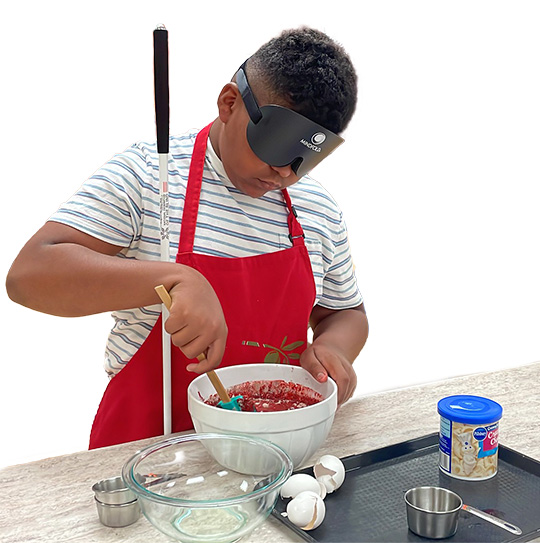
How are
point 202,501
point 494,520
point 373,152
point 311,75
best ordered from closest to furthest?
point 202,501 → point 494,520 → point 311,75 → point 373,152

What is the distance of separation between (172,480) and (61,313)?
14.0 inches

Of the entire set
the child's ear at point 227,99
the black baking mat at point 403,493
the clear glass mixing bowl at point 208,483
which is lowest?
the black baking mat at point 403,493

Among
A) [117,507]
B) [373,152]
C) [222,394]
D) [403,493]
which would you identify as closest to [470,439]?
[403,493]

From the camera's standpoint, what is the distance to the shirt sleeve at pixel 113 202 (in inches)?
50.3

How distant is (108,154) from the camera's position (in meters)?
2.25

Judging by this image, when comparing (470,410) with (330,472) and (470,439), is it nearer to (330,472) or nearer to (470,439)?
(470,439)

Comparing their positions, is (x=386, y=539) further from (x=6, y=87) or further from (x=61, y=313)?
(x=6, y=87)

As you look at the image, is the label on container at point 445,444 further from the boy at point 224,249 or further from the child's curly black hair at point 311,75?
the child's curly black hair at point 311,75

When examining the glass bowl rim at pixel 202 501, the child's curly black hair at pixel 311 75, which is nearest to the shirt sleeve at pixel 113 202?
the child's curly black hair at pixel 311 75

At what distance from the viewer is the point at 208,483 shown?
3.52ft

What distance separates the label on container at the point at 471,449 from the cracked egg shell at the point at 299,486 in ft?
0.75

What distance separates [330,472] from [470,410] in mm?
244

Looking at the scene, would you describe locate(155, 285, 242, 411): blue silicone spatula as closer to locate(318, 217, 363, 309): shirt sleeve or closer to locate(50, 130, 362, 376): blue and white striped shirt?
locate(50, 130, 362, 376): blue and white striped shirt

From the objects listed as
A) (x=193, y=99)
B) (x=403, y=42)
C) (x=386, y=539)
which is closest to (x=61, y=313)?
(x=386, y=539)
